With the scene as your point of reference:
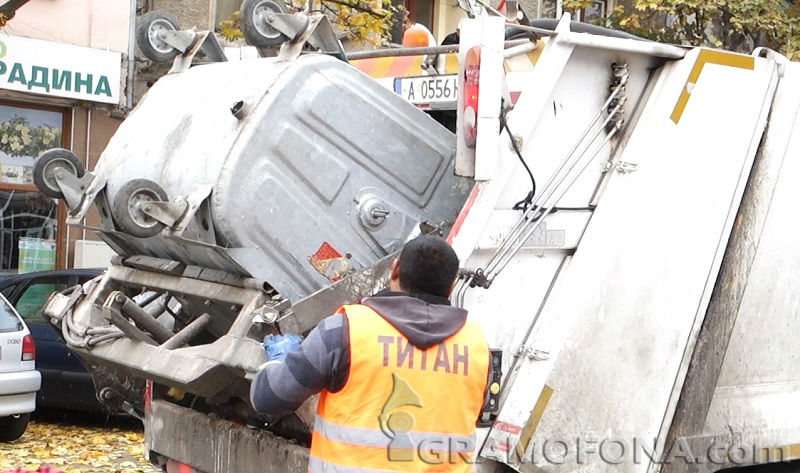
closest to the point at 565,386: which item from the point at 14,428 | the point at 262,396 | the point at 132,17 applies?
the point at 262,396

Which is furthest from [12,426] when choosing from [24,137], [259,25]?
[24,137]

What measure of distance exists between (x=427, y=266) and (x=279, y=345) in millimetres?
638

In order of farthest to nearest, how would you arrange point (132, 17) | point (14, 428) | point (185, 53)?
point (132, 17), point (14, 428), point (185, 53)

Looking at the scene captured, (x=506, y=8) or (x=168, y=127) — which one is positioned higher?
(x=506, y=8)

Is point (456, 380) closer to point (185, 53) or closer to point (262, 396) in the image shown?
point (262, 396)

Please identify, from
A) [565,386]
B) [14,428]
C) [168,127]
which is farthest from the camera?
[14,428]

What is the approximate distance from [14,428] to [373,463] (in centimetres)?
601

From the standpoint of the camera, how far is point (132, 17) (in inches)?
607

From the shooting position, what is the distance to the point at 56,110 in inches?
589

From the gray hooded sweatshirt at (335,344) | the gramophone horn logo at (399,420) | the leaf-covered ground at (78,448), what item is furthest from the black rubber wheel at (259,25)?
the leaf-covered ground at (78,448)

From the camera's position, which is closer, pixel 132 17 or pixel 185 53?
pixel 185 53

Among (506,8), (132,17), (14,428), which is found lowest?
(14,428)

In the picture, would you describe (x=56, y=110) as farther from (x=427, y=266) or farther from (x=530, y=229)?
(x=427, y=266)

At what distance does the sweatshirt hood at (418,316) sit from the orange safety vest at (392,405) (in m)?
0.02
